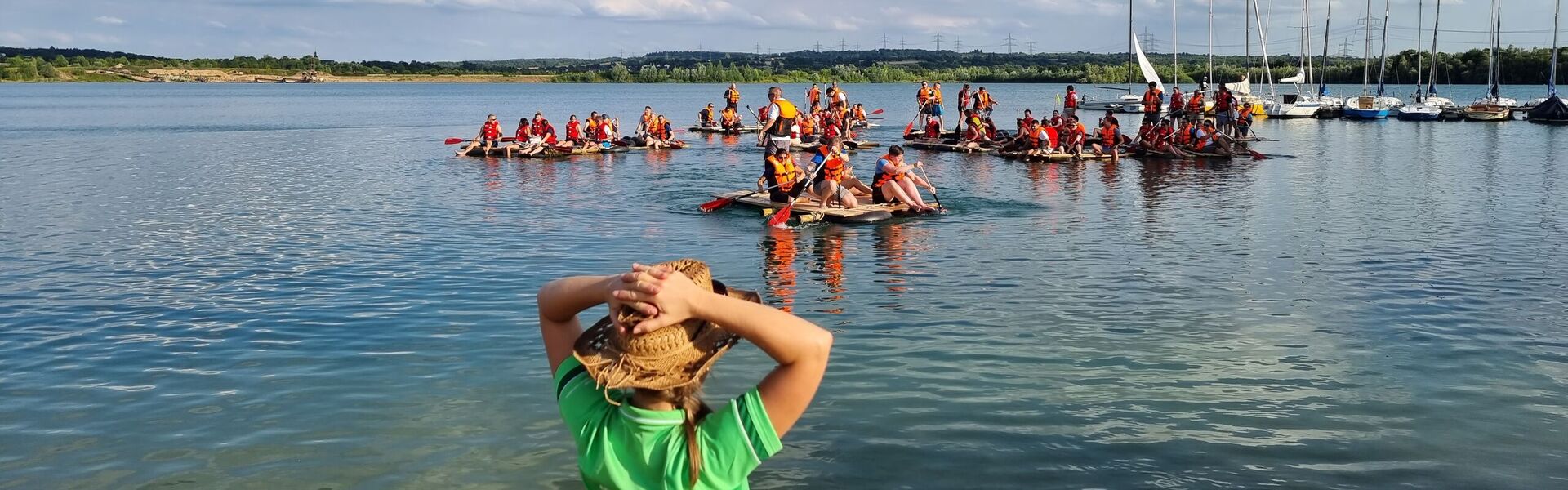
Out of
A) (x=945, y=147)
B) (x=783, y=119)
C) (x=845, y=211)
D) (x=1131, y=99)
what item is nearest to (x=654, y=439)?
(x=845, y=211)

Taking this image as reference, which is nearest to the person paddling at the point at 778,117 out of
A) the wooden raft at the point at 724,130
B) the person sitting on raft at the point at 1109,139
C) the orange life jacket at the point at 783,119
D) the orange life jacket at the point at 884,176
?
the orange life jacket at the point at 783,119

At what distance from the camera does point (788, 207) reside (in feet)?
63.7

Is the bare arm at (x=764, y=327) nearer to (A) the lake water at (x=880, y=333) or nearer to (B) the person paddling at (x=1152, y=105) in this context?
(A) the lake water at (x=880, y=333)

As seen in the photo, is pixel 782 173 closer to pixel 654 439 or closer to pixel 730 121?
pixel 654 439

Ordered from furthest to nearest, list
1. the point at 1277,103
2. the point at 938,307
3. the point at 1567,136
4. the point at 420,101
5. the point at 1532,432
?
the point at 420,101 → the point at 1277,103 → the point at 1567,136 → the point at 938,307 → the point at 1532,432

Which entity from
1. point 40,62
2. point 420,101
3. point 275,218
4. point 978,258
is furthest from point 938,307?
point 40,62

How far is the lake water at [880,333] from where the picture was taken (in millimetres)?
7754

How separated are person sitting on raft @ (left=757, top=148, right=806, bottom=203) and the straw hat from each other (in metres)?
17.3

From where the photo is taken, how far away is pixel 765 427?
3.08 meters

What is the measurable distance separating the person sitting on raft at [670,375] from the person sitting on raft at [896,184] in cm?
1716

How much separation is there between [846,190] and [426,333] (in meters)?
10.3

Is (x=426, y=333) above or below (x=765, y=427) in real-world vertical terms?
below

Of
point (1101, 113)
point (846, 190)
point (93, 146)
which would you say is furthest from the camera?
point (1101, 113)

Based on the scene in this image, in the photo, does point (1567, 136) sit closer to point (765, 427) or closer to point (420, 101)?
point (765, 427)
